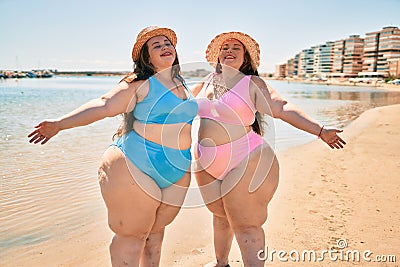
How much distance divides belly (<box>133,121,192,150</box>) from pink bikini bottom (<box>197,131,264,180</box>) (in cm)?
25

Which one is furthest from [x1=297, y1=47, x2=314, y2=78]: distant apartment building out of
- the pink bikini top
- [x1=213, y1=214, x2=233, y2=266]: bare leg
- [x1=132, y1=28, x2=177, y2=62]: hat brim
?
[x1=132, y1=28, x2=177, y2=62]: hat brim

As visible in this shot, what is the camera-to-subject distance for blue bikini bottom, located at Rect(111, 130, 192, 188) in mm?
2146

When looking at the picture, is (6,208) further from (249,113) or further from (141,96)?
(249,113)

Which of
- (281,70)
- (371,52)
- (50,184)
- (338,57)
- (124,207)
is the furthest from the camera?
(281,70)

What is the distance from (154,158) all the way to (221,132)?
1.70 ft

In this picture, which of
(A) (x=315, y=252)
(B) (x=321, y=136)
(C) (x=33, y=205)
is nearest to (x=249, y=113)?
(B) (x=321, y=136)

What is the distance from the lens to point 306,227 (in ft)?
12.0

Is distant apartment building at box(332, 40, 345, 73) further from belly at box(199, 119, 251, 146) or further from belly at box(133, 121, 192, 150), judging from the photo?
belly at box(133, 121, 192, 150)

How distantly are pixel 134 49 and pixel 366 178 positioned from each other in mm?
4245

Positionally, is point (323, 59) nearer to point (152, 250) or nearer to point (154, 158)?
point (152, 250)

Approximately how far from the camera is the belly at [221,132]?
2443 millimetres

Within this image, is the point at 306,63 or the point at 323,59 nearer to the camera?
the point at 323,59

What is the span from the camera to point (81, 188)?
5.04 metres

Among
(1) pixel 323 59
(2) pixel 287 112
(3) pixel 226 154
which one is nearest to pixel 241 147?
(3) pixel 226 154
